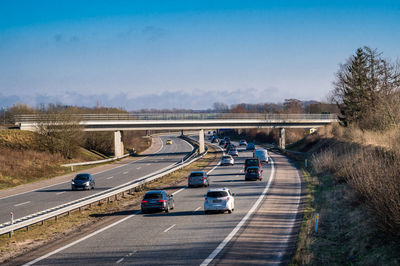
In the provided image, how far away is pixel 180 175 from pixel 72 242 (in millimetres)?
31036

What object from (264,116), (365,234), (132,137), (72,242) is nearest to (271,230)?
(365,234)

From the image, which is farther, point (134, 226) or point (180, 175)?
point (180, 175)

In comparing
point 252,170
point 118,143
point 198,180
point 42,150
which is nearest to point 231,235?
point 198,180

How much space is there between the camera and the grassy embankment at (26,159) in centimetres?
4903

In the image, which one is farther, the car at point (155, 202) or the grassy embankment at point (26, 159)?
the grassy embankment at point (26, 159)

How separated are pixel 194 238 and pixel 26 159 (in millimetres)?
42003

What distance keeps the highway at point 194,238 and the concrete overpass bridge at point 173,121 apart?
153ft

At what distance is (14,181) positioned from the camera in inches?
1857

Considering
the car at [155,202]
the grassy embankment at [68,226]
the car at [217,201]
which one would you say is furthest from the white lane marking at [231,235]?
the grassy embankment at [68,226]

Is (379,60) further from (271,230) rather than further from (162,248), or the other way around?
(162,248)

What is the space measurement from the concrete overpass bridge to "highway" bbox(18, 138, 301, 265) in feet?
153

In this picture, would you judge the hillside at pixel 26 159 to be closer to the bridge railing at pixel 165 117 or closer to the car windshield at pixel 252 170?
the bridge railing at pixel 165 117

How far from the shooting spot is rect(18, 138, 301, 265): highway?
54.4ft

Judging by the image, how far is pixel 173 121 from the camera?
269 feet
